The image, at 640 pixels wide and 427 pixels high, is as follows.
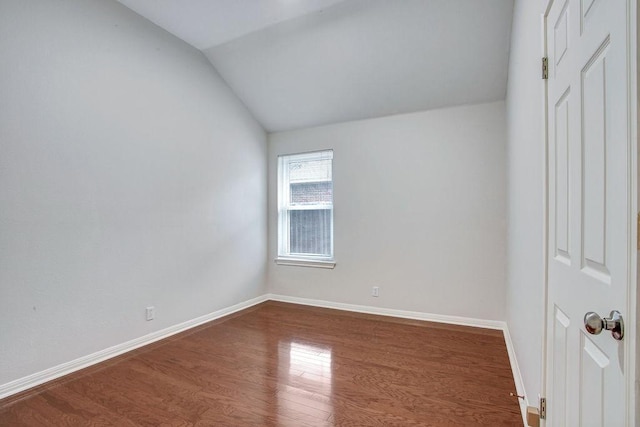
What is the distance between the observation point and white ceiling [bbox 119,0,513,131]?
2770mm

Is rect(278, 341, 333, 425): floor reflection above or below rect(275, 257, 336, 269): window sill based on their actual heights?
below

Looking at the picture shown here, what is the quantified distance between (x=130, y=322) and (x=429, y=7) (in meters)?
3.75

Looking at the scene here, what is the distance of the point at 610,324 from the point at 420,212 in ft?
9.91

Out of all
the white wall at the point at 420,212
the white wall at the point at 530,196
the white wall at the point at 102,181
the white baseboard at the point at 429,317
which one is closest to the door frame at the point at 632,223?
the white wall at the point at 530,196

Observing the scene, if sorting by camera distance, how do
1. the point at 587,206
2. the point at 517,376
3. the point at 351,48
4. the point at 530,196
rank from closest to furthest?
the point at 587,206 < the point at 530,196 < the point at 517,376 < the point at 351,48

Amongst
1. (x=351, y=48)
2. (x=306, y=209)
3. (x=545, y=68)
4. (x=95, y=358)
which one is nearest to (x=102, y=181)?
(x=95, y=358)

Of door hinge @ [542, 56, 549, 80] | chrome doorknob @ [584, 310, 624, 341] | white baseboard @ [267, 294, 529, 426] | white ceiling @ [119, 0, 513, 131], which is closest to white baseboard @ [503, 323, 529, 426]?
white baseboard @ [267, 294, 529, 426]

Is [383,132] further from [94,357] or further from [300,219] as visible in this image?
[94,357]

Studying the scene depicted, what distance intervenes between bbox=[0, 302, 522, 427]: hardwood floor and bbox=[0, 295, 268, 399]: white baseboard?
0.26ft

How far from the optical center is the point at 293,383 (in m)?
2.28

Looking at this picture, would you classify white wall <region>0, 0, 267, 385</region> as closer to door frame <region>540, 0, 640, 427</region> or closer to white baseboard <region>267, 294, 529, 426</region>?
white baseboard <region>267, 294, 529, 426</region>

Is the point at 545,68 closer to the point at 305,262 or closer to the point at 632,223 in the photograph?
the point at 632,223

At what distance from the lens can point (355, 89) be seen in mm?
3619

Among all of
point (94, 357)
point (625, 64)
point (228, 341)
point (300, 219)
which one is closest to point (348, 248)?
point (300, 219)
